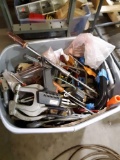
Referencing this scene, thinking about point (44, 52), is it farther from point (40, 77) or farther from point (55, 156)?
point (55, 156)

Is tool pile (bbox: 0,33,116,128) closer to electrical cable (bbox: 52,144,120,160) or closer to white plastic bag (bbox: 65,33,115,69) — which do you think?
white plastic bag (bbox: 65,33,115,69)

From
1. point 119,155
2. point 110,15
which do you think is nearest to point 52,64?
point 119,155

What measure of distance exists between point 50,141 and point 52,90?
0.34 meters

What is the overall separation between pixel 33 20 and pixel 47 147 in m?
0.76

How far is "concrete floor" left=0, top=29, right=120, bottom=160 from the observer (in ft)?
3.42

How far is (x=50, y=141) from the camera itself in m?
1.08

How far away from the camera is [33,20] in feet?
3.99

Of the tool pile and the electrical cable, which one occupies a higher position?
the tool pile

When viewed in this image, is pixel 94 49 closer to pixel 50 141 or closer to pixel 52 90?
pixel 52 90

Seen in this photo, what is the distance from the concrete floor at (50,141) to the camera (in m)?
1.04

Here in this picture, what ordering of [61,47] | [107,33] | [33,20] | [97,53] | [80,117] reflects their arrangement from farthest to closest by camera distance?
[107,33] < [33,20] < [61,47] < [97,53] < [80,117]

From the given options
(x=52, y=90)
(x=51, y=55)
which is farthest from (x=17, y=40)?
(x=52, y=90)

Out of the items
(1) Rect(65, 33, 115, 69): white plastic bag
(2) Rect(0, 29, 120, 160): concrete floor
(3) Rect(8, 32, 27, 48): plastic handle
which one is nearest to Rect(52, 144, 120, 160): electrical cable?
(2) Rect(0, 29, 120, 160): concrete floor

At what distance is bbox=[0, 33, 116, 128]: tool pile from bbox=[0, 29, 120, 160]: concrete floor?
0.66ft
